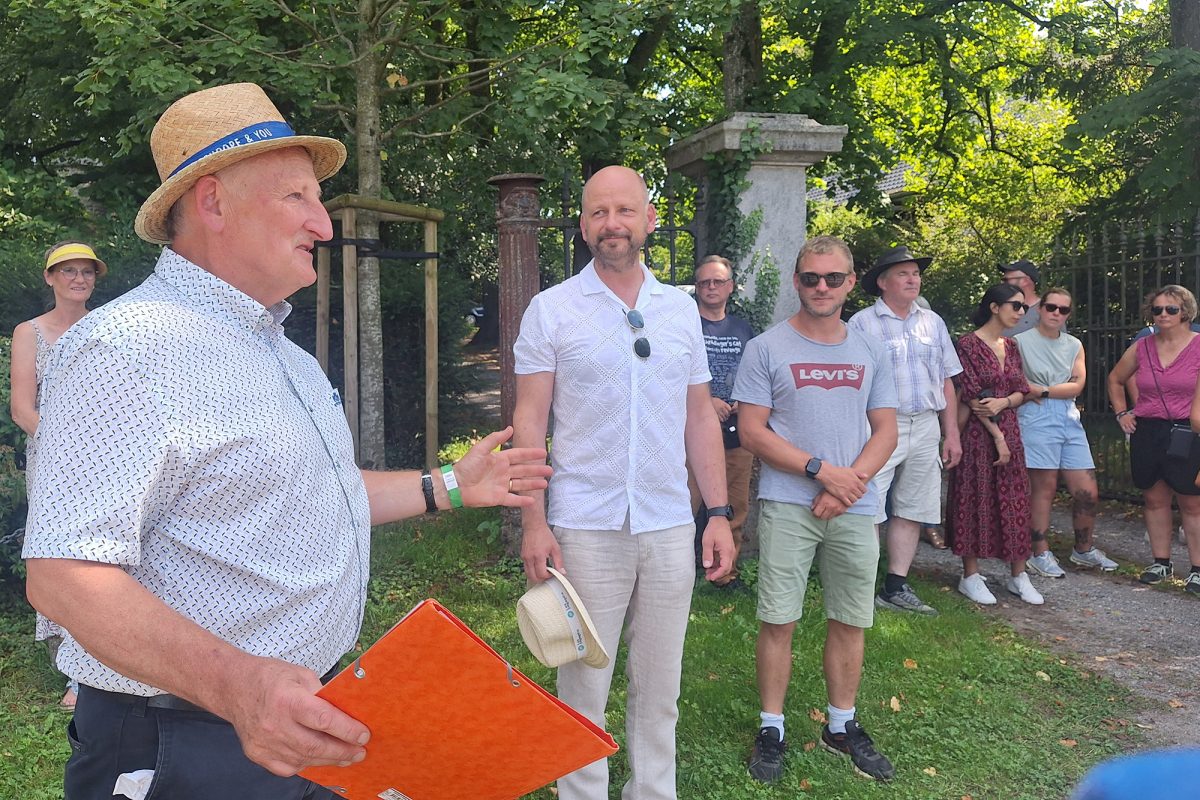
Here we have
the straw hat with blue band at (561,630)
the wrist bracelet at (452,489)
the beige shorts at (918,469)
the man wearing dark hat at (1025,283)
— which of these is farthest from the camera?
the man wearing dark hat at (1025,283)

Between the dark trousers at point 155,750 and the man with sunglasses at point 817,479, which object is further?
the man with sunglasses at point 817,479

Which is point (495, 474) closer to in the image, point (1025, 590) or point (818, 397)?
point (818, 397)

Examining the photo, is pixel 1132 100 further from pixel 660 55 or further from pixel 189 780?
pixel 189 780

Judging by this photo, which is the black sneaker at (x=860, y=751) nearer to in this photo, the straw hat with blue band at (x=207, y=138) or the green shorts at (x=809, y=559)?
the green shorts at (x=809, y=559)

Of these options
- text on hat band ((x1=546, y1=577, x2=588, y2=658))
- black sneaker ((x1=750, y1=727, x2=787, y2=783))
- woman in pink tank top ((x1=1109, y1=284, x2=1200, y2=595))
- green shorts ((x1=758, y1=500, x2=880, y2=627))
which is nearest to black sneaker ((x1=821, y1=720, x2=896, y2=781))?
black sneaker ((x1=750, y1=727, x2=787, y2=783))

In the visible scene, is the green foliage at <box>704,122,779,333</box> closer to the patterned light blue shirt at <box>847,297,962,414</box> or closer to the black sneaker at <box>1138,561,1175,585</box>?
the patterned light blue shirt at <box>847,297,962,414</box>

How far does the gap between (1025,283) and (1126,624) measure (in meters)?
2.76

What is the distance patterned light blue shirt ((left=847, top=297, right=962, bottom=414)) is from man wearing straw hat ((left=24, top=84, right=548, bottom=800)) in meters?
4.61

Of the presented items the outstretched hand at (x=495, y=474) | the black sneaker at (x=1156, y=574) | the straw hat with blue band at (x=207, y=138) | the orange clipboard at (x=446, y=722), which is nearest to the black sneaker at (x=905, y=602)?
the black sneaker at (x=1156, y=574)

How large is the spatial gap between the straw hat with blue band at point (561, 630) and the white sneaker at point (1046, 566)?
5226 mm

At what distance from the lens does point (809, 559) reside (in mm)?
4203

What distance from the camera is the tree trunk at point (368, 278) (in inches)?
299

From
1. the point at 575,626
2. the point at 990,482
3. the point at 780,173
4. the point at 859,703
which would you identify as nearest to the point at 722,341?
the point at 780,173

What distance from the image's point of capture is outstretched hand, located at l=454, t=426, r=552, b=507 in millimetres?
2340
